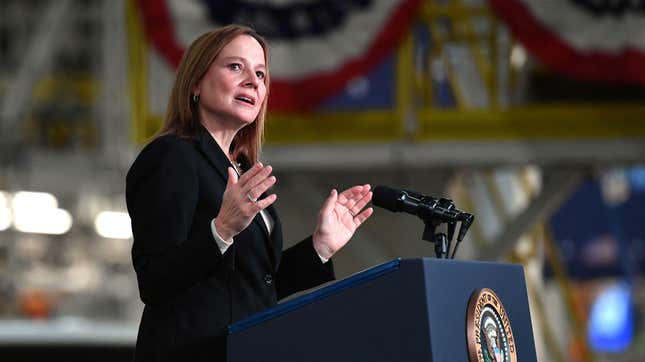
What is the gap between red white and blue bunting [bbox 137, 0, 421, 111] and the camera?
10.3 metres

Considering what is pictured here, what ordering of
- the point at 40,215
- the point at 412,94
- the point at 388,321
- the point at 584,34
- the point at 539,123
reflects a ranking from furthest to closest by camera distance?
the point at 40,215 < the point at 412,94 < the point at 539,123 < the point at 584,34 < the point at 388,321

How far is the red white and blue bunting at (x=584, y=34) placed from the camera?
9844 mm

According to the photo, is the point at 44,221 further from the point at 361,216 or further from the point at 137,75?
the point at 361,216

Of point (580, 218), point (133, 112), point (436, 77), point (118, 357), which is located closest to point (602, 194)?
point (580, 218)

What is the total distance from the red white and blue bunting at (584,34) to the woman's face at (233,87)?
7.14 m

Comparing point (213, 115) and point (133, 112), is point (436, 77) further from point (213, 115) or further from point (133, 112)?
point (213, 115)

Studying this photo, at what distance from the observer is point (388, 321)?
262 centimetres

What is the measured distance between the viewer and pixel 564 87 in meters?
11.0

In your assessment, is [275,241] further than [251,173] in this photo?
Yes

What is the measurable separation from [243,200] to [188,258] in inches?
7.3

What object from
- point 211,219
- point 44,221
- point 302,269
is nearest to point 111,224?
point 44,221

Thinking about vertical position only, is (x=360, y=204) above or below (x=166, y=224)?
above

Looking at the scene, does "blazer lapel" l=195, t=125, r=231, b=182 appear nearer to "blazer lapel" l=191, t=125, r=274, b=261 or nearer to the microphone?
"blazer lapel" l=191, t=125, r=274, b=261

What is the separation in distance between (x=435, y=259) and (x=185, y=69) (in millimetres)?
833
